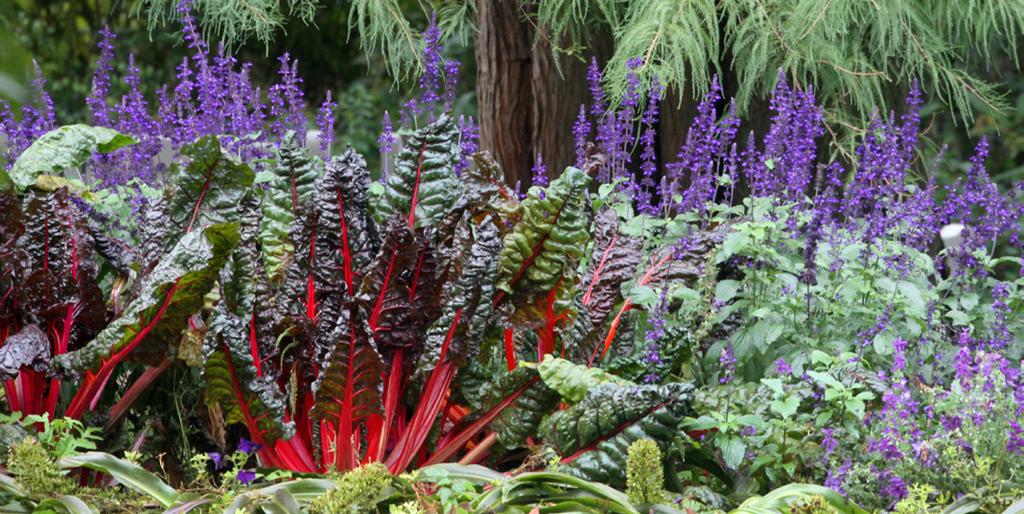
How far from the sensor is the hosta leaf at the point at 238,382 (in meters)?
2.20

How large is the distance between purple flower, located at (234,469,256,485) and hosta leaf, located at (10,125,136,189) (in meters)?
1.03

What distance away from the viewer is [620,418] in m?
2.17

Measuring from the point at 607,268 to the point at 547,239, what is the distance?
41 cm

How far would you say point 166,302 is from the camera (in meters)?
Result: 2.23

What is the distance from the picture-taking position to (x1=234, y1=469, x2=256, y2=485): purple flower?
216cm

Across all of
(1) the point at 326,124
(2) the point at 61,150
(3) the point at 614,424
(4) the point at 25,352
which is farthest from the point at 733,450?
(2) the point at 61,150

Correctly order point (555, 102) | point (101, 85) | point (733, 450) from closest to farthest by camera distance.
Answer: point (733, 450) → point (101, 85) → point (555, 102)

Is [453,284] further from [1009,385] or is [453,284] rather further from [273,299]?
[1009,385]

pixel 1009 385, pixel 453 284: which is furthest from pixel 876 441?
pixel 453 284

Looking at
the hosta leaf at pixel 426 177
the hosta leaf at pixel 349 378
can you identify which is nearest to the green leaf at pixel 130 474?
the hosta leaf at pixel 349 378

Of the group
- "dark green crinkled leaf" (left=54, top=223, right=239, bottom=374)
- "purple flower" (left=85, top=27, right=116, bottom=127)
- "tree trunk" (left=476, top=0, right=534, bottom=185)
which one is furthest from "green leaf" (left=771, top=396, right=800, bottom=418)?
"tree trunk" (left=476, top=0, right=534, bottom=185)

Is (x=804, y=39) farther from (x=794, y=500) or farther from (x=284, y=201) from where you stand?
(x=794, y=500)

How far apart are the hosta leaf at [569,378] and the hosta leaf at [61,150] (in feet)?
4.48

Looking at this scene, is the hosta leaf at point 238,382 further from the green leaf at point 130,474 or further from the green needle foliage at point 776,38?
the green needle foliage at point 776,38
